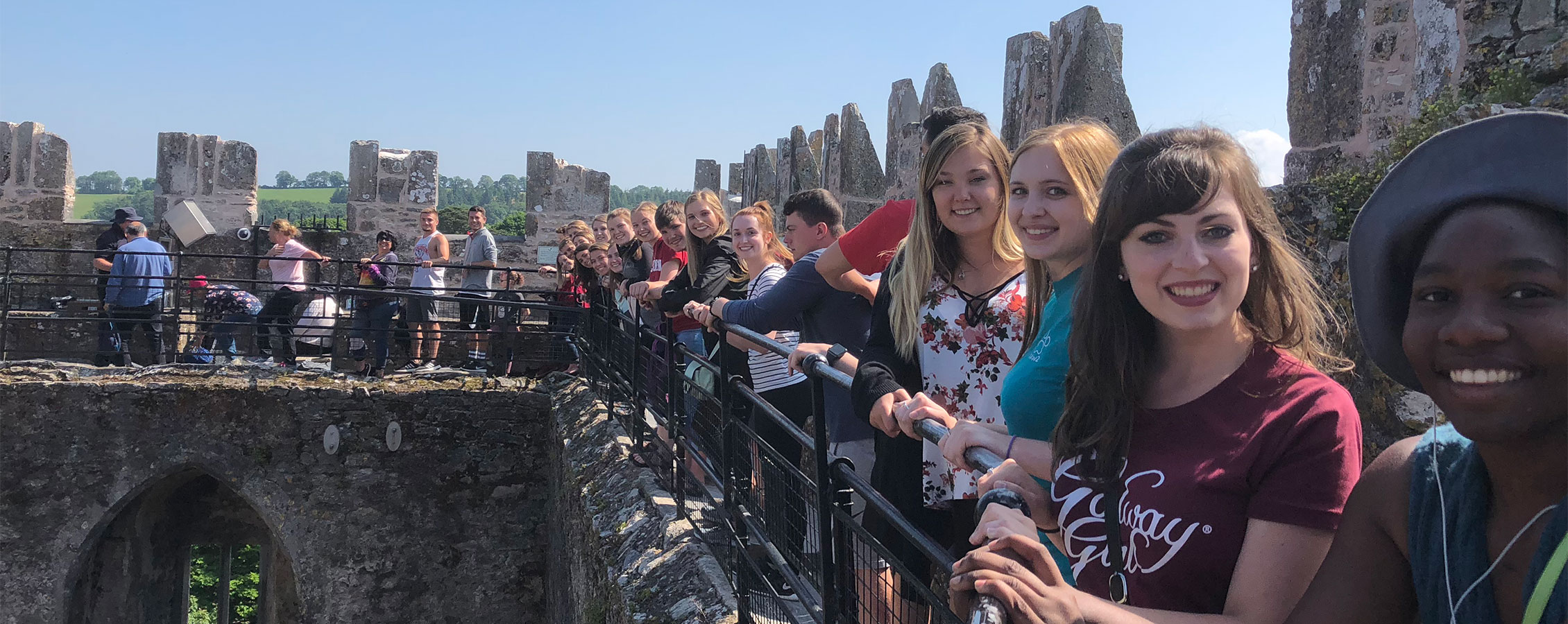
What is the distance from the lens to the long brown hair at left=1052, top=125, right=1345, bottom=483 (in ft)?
4.66

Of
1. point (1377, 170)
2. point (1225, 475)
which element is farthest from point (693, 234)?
point (1225, 475)

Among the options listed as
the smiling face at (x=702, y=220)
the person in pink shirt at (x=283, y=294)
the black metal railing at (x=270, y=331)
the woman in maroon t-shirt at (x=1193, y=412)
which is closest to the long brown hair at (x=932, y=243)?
the woman in maroon t-shirt at (x=1193, y=412)

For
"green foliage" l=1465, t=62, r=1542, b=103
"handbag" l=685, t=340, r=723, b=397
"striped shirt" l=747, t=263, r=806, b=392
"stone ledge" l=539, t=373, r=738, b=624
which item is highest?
"green foliage" l=1465, t=62, r=1542, b=103

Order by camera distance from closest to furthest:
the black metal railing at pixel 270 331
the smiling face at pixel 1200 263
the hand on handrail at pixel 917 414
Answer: the smiling face at pixel 1200 263 < the hand on handrail at pixel 917 414 < the black metal railing at pixel 270 331

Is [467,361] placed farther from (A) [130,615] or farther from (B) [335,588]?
(A) [130,615]

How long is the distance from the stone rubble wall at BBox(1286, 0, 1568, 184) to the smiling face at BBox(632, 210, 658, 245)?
382cm

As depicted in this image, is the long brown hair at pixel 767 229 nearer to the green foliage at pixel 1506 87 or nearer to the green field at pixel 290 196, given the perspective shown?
the green foliage at pixel 1506 87

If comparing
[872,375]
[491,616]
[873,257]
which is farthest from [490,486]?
[872,375]

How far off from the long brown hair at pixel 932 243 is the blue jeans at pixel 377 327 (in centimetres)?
775

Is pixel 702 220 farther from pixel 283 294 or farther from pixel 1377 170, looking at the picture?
pixel 283 294

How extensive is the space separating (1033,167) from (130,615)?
10.4 meters

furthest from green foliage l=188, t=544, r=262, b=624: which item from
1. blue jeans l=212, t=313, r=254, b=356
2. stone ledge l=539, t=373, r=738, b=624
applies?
stone ledge l=539, t=373, r=738, b=624

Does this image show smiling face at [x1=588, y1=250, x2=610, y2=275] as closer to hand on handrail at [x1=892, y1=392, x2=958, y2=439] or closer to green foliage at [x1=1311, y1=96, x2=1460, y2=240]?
green foliage at [x1=1311, y1=96, x2=1460, y2=240]

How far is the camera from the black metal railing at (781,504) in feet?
7.27
